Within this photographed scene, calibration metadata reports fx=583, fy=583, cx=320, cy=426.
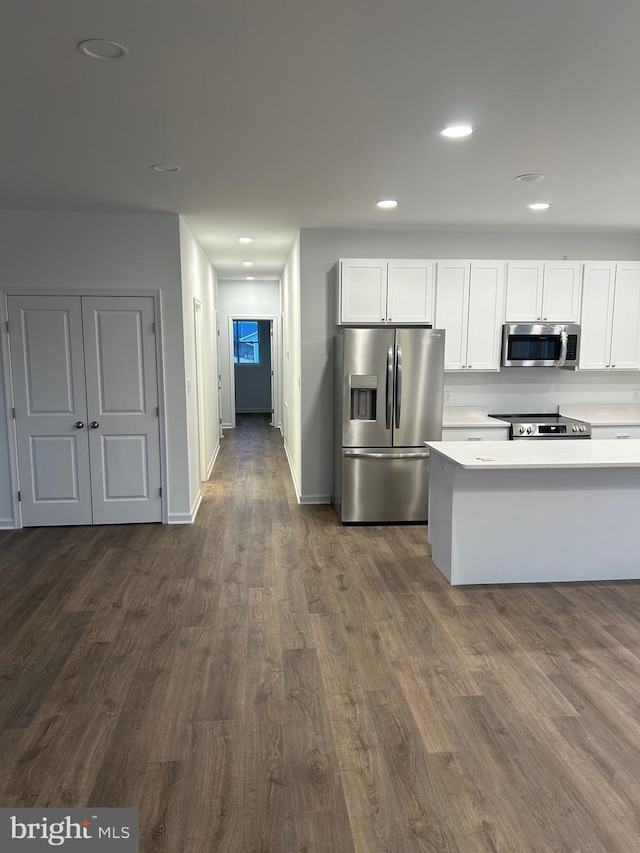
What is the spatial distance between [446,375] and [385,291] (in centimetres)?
110

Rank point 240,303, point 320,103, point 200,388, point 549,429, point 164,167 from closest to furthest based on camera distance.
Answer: point 320,103 < point 164,167 < point 549,429 < point 200,388 < point 240,303

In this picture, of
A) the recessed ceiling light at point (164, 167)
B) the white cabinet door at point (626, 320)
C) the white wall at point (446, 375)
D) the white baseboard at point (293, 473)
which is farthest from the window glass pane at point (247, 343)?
the recessed ceiling light at point (164, 167)

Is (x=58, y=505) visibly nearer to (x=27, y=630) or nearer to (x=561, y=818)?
(x=27, y=630)

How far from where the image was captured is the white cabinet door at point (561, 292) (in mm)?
5422

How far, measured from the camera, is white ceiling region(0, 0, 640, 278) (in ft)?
6.19

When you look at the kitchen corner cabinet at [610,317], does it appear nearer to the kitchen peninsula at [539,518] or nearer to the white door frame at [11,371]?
the kitchen peninsula at [539,518]

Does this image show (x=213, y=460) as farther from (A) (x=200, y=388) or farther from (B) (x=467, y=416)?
(B) (x=467, y=416)

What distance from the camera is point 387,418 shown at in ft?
16.7

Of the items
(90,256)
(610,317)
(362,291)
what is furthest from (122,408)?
(610,317)

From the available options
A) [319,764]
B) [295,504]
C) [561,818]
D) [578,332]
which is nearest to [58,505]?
[295,504]

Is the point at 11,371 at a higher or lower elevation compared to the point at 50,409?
higher

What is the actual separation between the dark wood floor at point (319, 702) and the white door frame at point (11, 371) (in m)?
0.86

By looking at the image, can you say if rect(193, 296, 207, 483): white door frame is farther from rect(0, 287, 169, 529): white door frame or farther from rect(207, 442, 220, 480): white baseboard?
rect(0, 287, 169, 529): white door frame

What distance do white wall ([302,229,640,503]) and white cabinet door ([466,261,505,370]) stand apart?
0.32 m
